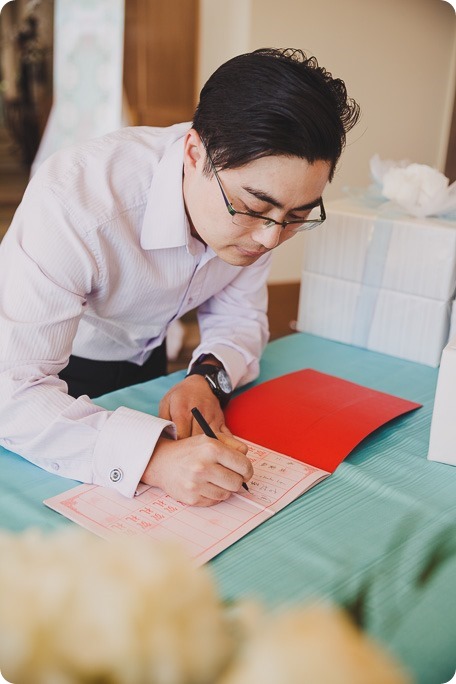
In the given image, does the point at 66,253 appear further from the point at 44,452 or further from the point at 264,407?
the point at 264,407

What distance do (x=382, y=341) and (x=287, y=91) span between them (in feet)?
2.52

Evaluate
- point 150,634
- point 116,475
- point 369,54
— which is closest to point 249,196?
point 116,475

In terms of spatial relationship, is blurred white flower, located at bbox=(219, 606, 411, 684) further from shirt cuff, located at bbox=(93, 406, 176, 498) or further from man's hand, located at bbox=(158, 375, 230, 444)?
man's hand, located at bbox=(158, 375, 230, 444)

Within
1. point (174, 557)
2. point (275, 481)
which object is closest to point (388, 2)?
point (275, 481)

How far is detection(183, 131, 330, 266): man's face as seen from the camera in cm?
100

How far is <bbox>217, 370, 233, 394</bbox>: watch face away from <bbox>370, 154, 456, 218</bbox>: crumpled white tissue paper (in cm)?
65

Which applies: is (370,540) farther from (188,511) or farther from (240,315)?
(240,315)

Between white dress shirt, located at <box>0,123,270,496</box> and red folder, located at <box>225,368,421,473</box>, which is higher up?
white dress shirt, located at <box>0,123,270,496</box>

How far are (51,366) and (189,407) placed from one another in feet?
0.78

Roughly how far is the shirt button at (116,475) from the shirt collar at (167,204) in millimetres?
465

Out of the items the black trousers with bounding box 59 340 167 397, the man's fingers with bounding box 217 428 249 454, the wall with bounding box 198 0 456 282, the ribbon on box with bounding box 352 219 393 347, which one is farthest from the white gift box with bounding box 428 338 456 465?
the wall with bounding box 198 0 456 282

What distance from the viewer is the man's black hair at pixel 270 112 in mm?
962

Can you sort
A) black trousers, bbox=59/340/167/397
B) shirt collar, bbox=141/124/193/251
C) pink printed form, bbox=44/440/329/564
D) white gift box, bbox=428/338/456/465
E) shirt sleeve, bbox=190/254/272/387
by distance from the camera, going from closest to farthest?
pink printed form, bbox=44/440/329/564 < white gift box, bbox=428/338/456/465 < shirt collar, bbox=141/124/193/251 < shirt sleeve, bbox=190/254/272/387 < black trousers, bbox=59/340/167/397

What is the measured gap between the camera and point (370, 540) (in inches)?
32.6
